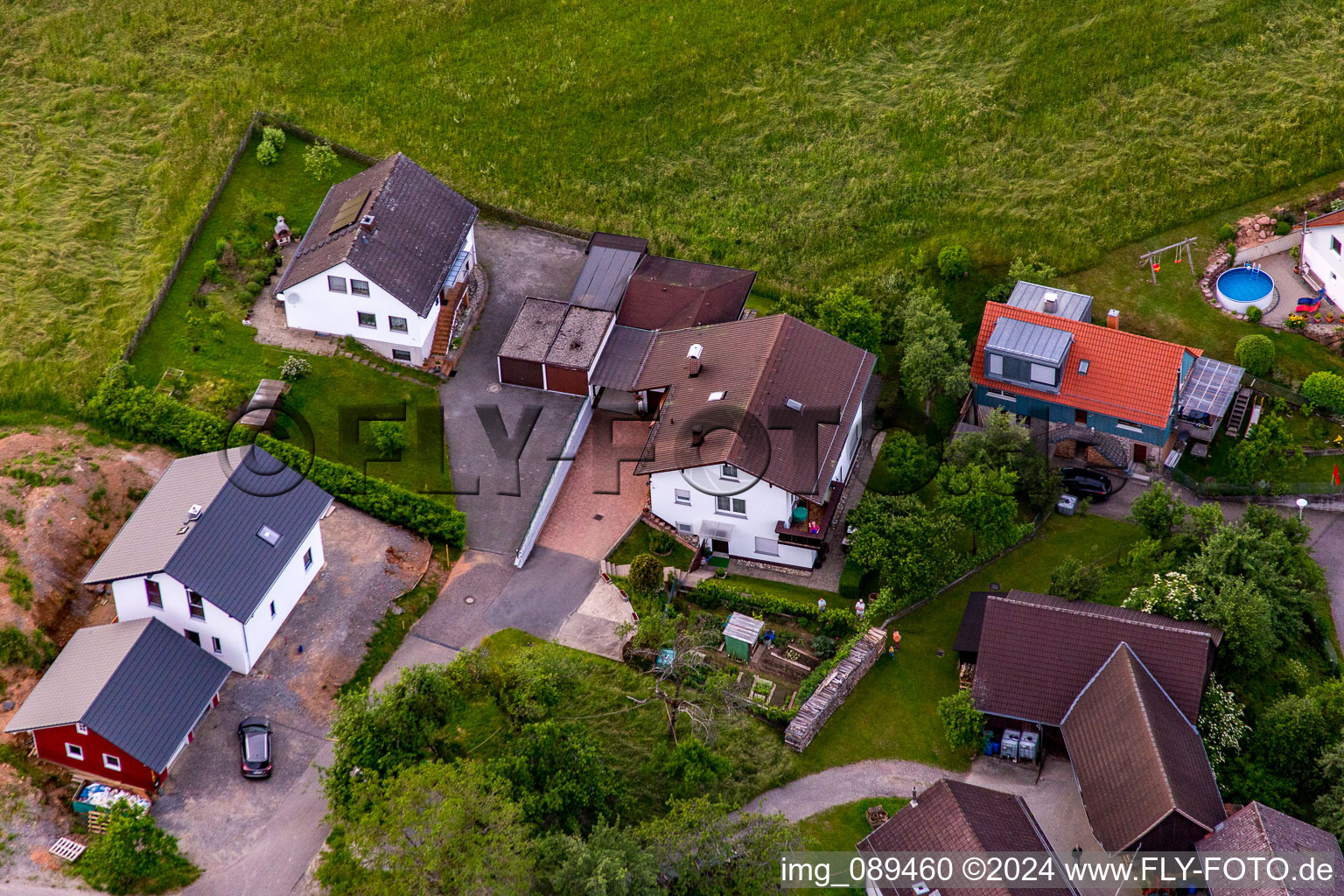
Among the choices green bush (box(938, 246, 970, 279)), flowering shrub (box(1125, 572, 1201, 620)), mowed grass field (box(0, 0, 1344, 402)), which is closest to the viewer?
flowering shrub (box(1125, 572, 1201, 620))

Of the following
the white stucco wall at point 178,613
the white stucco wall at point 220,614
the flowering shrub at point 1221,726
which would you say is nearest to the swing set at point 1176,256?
the flowering shrub at point 1221,726

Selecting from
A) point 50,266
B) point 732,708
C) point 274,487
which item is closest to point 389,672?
point 274,487

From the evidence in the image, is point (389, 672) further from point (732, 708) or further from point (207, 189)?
point (207, 189)

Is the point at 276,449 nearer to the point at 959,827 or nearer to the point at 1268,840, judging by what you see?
the point at 959,827

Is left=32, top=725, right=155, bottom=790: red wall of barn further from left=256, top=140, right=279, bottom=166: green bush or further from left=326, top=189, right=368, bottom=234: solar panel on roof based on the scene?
left=256, top=140, right=279, bottom=166: green bush

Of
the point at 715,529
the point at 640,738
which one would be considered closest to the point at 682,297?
the point at 715,529

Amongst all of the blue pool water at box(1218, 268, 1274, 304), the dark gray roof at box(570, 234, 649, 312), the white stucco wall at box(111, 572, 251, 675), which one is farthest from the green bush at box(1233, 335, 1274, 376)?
the white stucco wall at box(111, 572, 251, 675)
